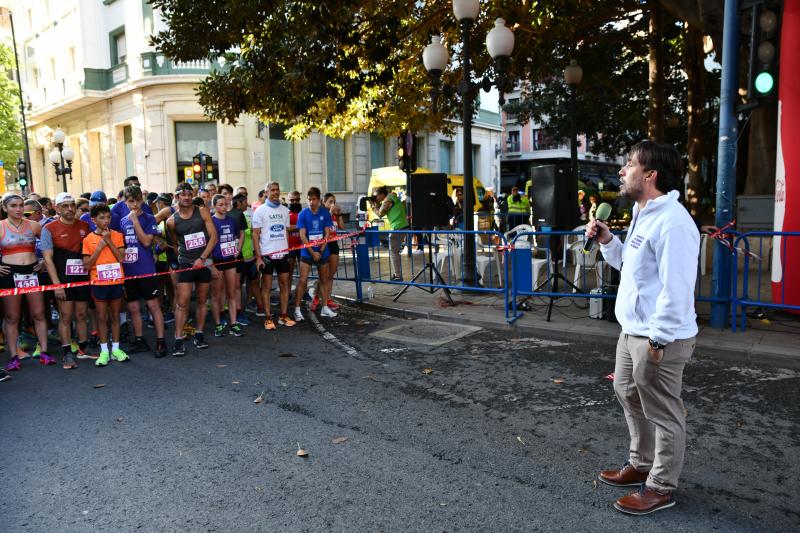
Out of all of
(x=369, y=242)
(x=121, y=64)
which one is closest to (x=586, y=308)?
(x=369, y=242)

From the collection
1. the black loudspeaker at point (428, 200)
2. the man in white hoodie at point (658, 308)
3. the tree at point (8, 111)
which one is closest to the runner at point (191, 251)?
the black loudspeaker at point (428, 200)

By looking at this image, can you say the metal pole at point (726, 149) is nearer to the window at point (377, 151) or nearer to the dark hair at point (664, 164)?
the dark hair at point (664, 164)

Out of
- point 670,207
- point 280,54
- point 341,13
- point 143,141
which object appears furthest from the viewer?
point 143,141

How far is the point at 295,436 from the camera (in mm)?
4559

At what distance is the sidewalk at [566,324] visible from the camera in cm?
645

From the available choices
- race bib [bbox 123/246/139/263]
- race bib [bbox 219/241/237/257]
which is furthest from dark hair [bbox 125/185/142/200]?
race bib [bbox 219/241/237/257]

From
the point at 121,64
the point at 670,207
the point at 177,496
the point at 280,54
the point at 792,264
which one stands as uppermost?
the point at 121,64

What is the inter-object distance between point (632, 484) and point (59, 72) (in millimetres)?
34421

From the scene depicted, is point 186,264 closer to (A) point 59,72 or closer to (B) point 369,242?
(B) point 369,242

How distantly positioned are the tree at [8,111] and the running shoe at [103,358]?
3159 cm

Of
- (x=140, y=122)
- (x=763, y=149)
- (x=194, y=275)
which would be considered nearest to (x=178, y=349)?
(x=194, y=275)

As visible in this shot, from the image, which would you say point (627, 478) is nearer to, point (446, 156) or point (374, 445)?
point (374, 445)

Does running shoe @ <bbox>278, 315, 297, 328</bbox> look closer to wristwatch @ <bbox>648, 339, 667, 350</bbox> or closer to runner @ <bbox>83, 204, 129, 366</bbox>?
runner @ <bbox>83, 204, 129, 366</bbox>

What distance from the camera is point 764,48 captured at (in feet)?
22.8
